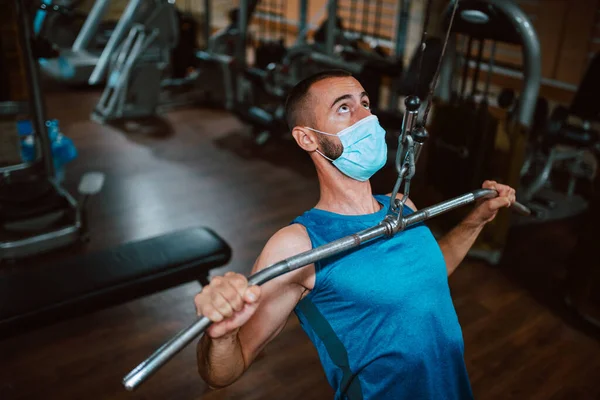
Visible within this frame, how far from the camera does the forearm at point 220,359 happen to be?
102 centimetres

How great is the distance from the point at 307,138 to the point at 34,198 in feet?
7.19

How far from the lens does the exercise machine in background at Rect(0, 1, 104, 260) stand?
281 centimetres

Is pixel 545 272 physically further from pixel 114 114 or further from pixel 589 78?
pixel 114 114

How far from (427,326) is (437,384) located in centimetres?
14

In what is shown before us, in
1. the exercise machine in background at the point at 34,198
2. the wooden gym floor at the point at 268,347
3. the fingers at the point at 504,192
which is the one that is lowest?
the wooden gym floor at the point at 268,347

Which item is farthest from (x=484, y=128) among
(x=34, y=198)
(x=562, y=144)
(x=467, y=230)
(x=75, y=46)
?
Answer: (x=75, y=46)

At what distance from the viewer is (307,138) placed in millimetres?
1228

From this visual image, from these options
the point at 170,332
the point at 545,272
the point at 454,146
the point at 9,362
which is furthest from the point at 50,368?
the point at 545,272

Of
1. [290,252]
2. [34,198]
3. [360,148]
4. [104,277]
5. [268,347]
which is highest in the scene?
[360,148]

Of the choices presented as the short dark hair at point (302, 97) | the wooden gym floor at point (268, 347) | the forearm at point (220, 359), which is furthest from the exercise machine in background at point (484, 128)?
the forearm at point (220, 359)

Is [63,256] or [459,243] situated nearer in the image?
[459,243]

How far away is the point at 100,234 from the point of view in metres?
3.19

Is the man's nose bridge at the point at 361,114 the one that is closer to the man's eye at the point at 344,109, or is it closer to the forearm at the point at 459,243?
the man's eye at the point at 344,109

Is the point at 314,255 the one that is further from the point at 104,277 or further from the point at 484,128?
the point at 484,128
